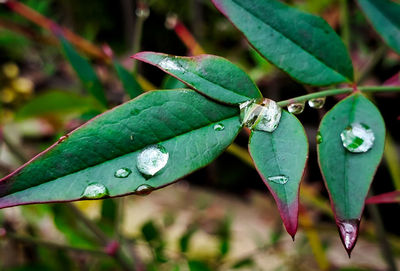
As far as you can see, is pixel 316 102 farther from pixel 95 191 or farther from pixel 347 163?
pixel 95 191

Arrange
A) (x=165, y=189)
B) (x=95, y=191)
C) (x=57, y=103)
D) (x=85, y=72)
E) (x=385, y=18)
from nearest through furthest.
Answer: (x=95, y=191)
(x=385, y=18)
(x=85, y=72)
(x=57, y=103)
(x=165, y=189)

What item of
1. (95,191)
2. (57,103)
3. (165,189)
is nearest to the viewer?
(95,191)

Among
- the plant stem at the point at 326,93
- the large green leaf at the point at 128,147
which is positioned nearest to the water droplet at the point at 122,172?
the large green leaf at the point at 128,147

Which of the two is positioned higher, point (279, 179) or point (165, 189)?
point (279, 179)

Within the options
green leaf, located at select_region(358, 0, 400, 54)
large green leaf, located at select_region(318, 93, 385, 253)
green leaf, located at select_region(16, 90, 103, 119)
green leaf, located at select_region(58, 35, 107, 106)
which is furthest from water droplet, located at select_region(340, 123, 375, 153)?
green leaf, located at select_region(16, 90, 103, 119)

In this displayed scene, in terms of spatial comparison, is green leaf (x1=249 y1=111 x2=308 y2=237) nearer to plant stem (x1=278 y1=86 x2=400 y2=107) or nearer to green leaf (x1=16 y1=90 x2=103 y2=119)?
plant stem (x1=278 y1=86 x2=400 y2=107)

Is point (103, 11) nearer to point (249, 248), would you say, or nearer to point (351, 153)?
point (249, 248)

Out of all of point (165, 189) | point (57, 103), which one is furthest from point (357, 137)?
point (165, 189)

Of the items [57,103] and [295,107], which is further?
[57,103]
